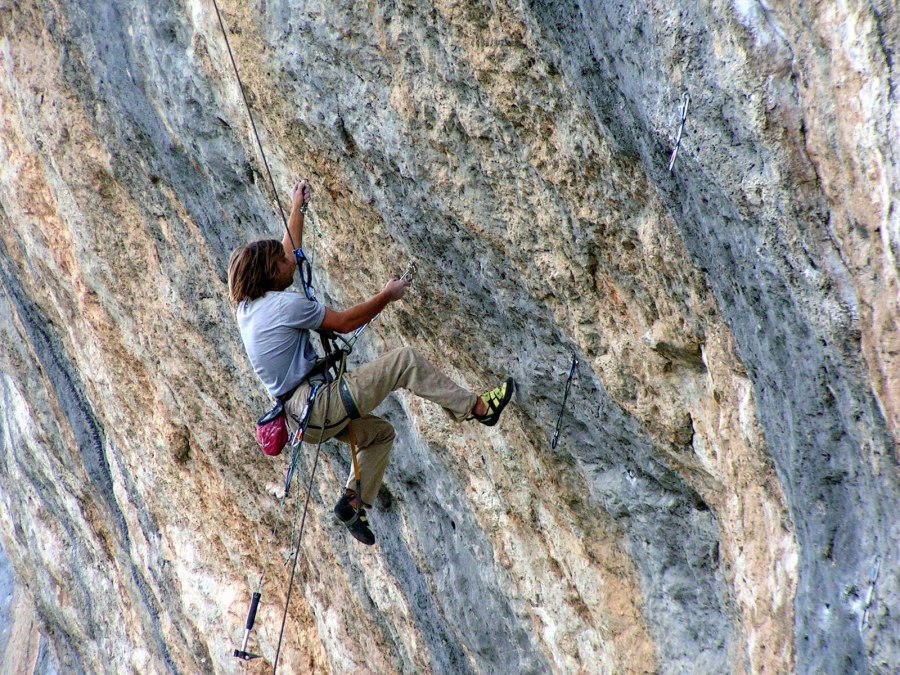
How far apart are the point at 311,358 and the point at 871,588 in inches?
111

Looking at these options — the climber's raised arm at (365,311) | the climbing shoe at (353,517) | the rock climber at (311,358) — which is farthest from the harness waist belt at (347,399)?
the climbing shoe at (353,517)

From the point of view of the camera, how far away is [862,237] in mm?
2705

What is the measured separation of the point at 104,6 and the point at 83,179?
1.50 meters

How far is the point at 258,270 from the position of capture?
4559 millimetres

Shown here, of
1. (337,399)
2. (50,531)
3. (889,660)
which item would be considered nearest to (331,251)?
(337,399)

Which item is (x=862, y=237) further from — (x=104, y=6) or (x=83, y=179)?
(x=83, y=179)

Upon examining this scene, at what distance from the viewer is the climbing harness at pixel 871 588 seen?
3.04 m

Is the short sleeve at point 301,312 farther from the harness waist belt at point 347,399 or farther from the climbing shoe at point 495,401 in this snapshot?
the climbing shoe at point 495,401

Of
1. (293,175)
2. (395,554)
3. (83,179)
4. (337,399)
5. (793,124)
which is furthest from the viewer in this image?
(83,179)

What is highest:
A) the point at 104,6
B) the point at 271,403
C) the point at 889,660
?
the point at 104,6

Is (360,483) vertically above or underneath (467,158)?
underneath

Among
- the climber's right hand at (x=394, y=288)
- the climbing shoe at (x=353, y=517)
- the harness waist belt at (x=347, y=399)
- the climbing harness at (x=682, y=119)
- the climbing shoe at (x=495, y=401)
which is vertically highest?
the climbing harness at (x=682, y=119)

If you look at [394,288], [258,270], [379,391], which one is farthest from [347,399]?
[258,270]

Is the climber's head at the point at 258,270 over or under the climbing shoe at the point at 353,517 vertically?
over
